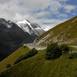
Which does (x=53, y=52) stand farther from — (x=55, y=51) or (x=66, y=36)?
(x=66, y=36)

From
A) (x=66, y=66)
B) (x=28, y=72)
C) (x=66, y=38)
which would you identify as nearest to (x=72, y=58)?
(x=66, y=66)

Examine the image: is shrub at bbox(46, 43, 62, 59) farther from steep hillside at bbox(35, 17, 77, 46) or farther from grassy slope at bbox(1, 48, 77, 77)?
steep hillside at bbox(35, 17, 77, 46)

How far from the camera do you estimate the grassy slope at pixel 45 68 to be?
64.6 metres

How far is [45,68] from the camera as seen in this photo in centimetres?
7181

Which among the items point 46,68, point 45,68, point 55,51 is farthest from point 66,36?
point 46,68

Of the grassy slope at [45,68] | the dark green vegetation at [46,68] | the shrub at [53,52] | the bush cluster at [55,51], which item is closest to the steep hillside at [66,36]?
the bush cluster at [55,51]

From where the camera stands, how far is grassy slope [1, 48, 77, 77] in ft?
212

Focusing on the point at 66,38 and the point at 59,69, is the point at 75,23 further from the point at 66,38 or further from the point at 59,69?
the point at 59,69

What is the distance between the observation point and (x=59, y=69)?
220 feet

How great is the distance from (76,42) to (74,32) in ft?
50.7

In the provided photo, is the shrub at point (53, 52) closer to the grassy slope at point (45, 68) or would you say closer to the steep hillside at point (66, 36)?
the grassy slope at point (45, 68)


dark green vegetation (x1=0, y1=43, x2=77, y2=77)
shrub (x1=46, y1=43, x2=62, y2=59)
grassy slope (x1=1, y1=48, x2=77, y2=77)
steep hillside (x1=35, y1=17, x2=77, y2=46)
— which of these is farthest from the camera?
steep hillside (x1=35, y1=17, x2=77, y2=46)

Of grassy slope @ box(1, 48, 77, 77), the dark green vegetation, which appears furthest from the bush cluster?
grassy slope @ box(1, 48, 77, 77)

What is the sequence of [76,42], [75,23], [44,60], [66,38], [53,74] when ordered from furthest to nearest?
[75,23], [66,38], [76,42], [44,60], [53,74]
